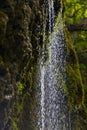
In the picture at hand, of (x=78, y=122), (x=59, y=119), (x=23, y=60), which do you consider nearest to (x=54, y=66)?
(x=59, y=119)

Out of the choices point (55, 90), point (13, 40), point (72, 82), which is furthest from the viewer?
point (72, 82)

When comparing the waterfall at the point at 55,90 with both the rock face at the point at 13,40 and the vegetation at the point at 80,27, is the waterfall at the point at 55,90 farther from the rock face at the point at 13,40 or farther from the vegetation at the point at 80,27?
the rock face at the point at 13,40

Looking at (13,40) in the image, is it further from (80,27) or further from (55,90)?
(80,27)

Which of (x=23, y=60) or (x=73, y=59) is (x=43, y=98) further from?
(x=23, y=60)

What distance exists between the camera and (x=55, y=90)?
1038 centimetres

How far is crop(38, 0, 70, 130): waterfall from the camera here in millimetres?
9798

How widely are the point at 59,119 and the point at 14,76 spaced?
17.0 ft

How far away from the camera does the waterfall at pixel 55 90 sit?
9.80 m

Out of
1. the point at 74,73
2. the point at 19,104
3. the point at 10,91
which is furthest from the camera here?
the point at 74,73

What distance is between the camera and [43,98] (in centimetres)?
1014

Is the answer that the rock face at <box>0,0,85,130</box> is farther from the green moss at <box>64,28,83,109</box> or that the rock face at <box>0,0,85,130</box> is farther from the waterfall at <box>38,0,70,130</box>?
the green moss at <box>64,28,83,109</box>

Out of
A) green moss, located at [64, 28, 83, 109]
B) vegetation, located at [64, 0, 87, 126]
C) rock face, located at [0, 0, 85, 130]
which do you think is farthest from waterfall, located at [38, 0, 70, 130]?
rock face, located at [0, 0, 85, 130]

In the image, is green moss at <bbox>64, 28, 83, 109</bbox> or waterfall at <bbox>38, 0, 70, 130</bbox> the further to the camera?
green moss at <bbox>64, 28, 83, 109</bbox>

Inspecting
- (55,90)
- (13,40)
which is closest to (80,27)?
(55,90)
